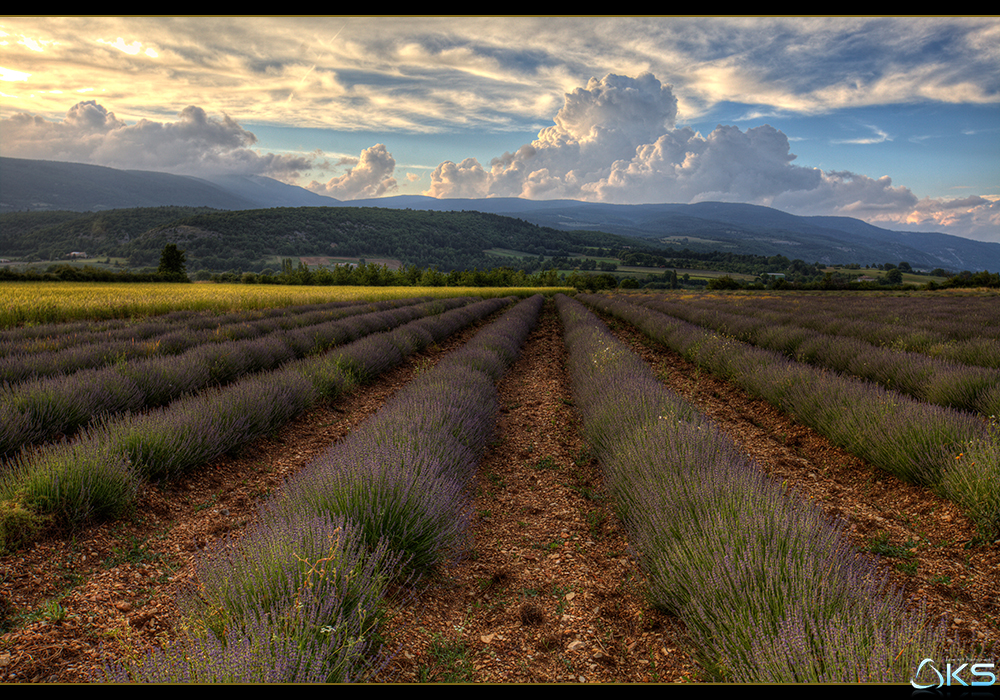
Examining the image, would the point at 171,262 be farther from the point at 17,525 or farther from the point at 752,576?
the point at 752,576

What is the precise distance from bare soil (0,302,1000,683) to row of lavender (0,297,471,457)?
4.35 ft

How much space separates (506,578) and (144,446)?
3111 millimetres

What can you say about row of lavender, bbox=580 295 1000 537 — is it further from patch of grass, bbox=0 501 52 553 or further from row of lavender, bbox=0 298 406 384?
row of lavender, bbox=0 298 406 384

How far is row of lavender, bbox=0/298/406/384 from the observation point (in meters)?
5.70

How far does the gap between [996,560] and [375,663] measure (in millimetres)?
3701

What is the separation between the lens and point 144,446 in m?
3.62

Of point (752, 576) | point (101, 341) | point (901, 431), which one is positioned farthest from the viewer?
point (101, 341)

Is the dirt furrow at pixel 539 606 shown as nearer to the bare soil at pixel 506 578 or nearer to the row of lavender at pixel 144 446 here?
the bare soil at pixel 506 578

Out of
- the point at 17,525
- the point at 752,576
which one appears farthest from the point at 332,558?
Result: the point at 17,525

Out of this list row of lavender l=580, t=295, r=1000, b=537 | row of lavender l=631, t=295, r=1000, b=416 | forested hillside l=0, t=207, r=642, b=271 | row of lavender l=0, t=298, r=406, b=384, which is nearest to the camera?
row of lavender l=580, t=295, r=1000, b=537

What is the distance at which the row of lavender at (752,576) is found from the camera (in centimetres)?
141

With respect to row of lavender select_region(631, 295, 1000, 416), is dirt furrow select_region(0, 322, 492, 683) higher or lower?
lower

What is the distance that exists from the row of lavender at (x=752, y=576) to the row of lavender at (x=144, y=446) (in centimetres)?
351

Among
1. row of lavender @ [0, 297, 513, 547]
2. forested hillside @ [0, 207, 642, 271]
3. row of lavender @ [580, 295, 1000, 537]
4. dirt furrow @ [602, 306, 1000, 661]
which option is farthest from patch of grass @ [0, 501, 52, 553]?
forested hillside @ [0, 207, 642, 271]
